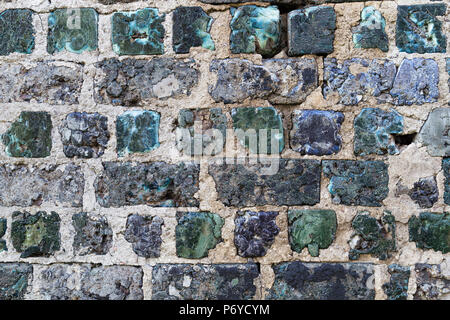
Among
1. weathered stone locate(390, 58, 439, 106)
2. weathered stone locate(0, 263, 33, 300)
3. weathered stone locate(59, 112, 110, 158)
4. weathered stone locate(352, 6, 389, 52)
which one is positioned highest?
weathered stone locate(352, 6, 389, 52)

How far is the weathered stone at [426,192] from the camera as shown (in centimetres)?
154

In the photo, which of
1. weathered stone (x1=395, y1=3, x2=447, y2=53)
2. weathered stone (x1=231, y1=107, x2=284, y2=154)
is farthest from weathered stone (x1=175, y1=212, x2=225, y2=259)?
weathered stone (x1=395, y1=3, x2=447, y2=53)

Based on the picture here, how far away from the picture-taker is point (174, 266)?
1567 mm

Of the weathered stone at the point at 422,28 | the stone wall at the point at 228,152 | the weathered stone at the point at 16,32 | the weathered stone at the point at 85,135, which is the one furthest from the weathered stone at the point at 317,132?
the weathered stone at the point at 16,32

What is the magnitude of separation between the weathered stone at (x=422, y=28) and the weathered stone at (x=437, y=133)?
9.2 inches

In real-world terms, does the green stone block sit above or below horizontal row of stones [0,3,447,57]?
below

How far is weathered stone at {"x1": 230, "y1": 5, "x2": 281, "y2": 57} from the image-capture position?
62.0 inches

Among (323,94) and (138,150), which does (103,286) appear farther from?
(323,94)

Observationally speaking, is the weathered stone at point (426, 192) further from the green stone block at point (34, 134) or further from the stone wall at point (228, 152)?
the green stone block at point (34, 134)

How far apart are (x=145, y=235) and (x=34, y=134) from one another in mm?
576

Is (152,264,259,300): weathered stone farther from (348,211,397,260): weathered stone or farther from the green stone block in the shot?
the green stone block

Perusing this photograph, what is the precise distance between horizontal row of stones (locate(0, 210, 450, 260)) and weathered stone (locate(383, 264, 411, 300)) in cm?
6

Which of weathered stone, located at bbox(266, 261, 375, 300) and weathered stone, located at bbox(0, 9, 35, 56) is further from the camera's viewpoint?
weathered stone, located at bbox(0, 9, 35, 56)

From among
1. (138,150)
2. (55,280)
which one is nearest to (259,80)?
(138,150)
